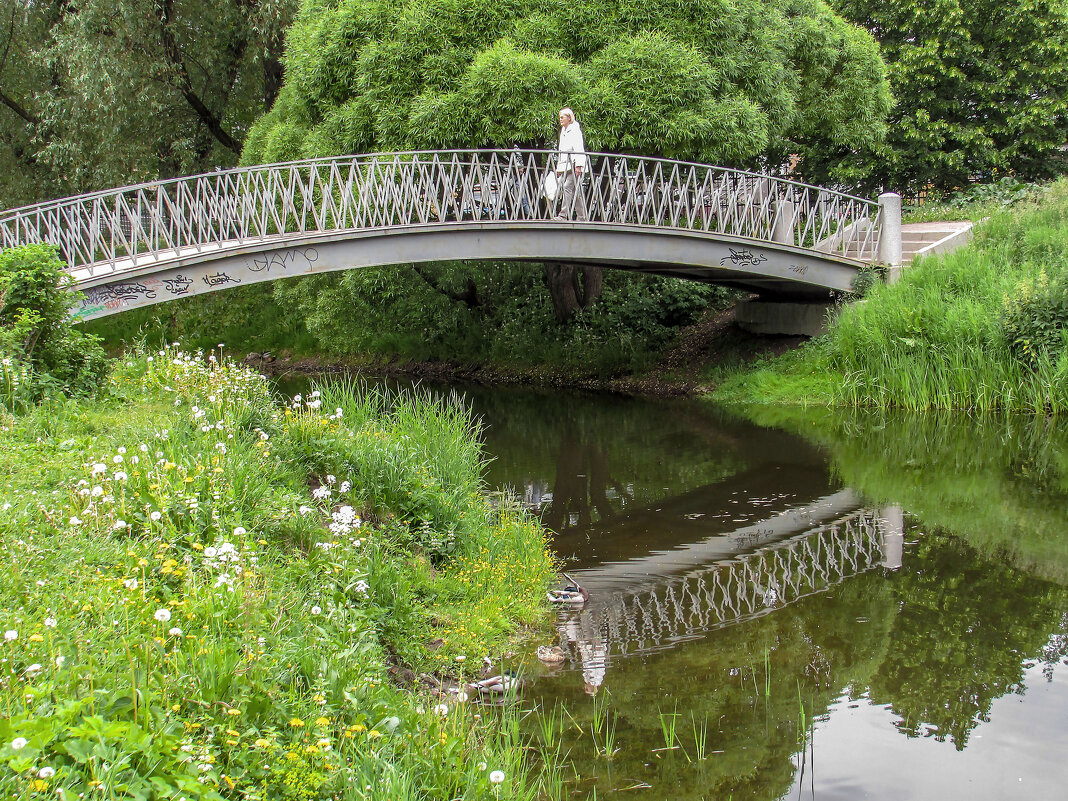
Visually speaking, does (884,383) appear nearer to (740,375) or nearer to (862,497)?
(740,375)

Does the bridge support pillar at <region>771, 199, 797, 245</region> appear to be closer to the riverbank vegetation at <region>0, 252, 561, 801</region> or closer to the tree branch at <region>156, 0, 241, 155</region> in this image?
the riverbank vegetation at <region>0, 252, 561, 801</region>

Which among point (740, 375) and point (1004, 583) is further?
point (740, 375)

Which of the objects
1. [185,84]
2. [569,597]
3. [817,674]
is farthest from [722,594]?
[185,84]

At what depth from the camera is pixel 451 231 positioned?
1484 centimetres

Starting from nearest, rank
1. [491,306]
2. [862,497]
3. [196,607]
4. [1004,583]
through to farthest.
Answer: [196,607], [1004,583], [862,497], [491,306]

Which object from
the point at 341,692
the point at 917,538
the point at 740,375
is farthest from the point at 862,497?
the point at 740,375

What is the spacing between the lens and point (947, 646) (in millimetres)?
5934

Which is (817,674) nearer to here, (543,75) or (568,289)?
(543,75)

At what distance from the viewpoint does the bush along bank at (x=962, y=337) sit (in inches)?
563

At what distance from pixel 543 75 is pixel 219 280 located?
600cm

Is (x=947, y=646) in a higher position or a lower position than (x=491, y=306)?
higher

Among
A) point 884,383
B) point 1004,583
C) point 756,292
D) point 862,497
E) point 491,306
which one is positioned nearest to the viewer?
point 1004,583

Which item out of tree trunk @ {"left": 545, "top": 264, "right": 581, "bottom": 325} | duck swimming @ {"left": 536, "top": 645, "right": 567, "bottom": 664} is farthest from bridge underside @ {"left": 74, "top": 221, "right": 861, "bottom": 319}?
duck swimming @ {"left": 536, "top": 645, "right": 567, "bottom": 664}

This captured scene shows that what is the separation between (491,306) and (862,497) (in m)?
16.0
